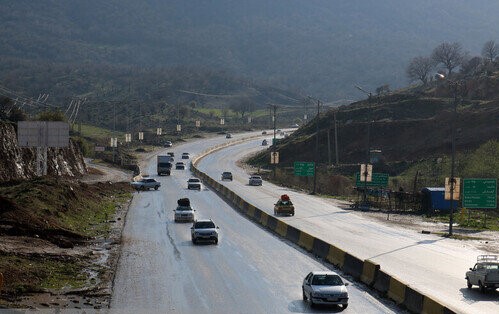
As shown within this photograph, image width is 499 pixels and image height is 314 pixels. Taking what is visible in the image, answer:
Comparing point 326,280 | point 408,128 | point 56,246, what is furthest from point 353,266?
point 408,128

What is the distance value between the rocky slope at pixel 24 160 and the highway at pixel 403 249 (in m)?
24.2

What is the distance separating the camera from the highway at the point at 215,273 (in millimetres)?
30766

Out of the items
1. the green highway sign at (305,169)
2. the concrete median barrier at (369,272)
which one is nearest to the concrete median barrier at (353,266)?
the concrete median barrier at (369,272)

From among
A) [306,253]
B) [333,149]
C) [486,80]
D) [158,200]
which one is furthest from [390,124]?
[306,253]

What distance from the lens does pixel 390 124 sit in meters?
143

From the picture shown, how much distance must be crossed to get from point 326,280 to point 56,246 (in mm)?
19423

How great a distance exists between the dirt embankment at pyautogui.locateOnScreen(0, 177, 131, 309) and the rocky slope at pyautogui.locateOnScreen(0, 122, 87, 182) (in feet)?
33.4

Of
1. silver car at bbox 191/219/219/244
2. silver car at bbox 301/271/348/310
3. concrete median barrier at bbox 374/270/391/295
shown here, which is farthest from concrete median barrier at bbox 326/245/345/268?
silver car at bbox 301/271/348/310

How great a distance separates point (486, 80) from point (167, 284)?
4913 inches

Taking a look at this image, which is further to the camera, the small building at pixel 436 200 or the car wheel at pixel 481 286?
the small building at pixel 436 200

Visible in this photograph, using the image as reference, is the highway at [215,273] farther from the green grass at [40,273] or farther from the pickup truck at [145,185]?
the pickup truck at [145,185]

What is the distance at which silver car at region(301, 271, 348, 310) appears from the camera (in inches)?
1187

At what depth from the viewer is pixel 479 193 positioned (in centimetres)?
6469

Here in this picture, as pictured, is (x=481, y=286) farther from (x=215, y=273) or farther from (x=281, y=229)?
(x=281, y=229)
